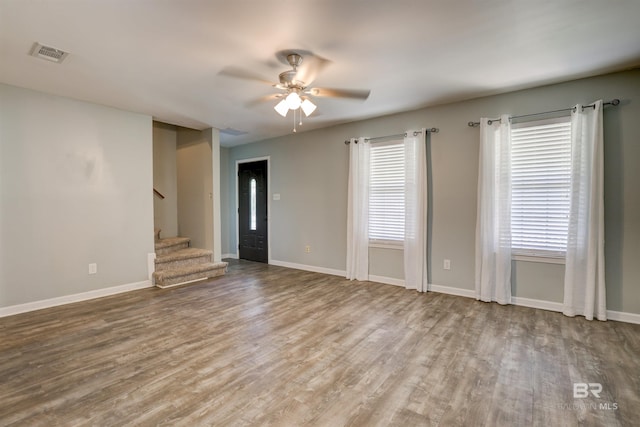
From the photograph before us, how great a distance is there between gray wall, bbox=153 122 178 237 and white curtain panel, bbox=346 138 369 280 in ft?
11.4

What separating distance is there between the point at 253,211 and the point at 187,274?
2178 mm

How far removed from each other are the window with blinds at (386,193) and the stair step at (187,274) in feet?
8.78

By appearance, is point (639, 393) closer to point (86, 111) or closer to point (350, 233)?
point (350, 233)

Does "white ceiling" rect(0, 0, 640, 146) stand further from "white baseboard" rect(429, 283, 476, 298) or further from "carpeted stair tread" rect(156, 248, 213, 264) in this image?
"white baseboard" rect(429, 283, 476, 298)

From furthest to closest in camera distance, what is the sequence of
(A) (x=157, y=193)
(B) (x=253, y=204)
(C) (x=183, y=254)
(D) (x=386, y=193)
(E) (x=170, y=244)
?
(B) (x=253, y=204) < (A) (x=157, y=193) < (E) (x=170, y=244) < (C) (x=183, y=254) < (D) (x=386, y=193)

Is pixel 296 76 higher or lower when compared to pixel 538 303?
higher

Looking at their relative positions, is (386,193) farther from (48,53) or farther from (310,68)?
(48,53)

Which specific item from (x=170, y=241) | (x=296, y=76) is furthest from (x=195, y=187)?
(x=296, y=76)

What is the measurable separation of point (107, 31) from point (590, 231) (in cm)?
484

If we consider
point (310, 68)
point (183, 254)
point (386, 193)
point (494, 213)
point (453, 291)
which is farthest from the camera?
point (183, 254)

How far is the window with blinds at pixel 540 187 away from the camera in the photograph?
11.1 ft

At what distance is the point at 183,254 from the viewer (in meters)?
5.04

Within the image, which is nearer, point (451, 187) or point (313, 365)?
point (313, 365)

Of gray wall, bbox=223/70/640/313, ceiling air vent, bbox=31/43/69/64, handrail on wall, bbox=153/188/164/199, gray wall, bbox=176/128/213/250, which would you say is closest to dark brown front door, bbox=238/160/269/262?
gray wall, bbox=223/70/640/313
